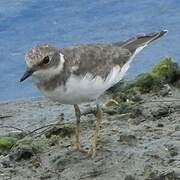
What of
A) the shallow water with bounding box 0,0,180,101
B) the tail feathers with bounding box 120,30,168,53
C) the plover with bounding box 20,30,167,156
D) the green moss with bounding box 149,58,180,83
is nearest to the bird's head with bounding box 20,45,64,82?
the plover with bounding box 20,30,167,156

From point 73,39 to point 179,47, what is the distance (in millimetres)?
1656

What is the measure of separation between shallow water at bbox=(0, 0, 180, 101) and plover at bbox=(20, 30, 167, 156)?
3.86 metres

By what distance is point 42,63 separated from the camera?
7.26m

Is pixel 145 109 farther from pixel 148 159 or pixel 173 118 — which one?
pixel 148 159

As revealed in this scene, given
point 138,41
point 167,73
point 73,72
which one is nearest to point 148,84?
point 167,73

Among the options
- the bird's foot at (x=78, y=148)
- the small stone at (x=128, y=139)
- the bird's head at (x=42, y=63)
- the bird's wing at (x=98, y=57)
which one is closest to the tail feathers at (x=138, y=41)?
the bird's wing at (x=98, y=57)

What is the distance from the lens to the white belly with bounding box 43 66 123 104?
720cm

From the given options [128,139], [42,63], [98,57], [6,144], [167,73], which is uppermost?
[42,63]

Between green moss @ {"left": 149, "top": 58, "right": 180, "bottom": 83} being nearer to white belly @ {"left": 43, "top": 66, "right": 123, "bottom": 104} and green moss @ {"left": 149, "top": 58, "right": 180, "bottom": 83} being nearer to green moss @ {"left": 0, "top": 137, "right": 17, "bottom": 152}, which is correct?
green moss @ {"left": 0, "top": 137, "right": 17, "bottom": 152}

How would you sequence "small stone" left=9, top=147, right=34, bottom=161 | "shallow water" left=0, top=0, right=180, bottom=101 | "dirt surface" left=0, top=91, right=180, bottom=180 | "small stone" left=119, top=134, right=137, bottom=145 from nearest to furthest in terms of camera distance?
1. "dirt surface" left=0, top=91, right=180, bottom=180
2. "small stone" left=119, top=134, right=137, bottom=145
3. "small stone" left=9, top=147, right=34, bottom=161
4. "shallow water" left=0, top=0, right=180, bottom=101

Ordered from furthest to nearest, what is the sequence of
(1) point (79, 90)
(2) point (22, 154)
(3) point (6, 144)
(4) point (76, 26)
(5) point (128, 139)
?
(4) point (76, 26)
(3) point (6, 144)
(2) point (22, 154)
(5) point (128, 139)
(1) point (79, 90)

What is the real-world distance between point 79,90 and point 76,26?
5.75 metres

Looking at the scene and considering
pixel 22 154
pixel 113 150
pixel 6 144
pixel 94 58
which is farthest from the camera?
pixel 6 144

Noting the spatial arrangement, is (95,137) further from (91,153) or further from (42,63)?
(42,63)
